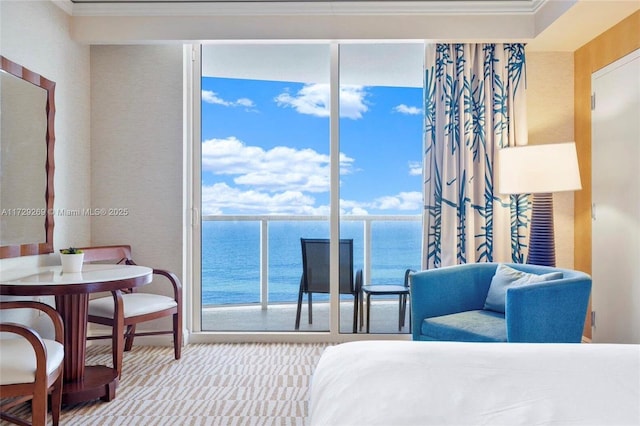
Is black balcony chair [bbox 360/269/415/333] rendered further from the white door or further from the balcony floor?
the white door

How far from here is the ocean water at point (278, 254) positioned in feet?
13.3

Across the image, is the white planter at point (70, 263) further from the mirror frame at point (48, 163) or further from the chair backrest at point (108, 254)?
the chair backrest at point (108, 254)

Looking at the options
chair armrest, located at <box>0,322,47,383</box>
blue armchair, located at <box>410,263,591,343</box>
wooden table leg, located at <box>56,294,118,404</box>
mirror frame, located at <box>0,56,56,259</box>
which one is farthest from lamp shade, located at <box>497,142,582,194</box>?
mirror frame, located at <box>0,56,56,259</box>

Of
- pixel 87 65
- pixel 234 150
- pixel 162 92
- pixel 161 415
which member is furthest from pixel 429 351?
pixel 87 65

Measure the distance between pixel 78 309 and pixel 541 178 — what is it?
2976 mm

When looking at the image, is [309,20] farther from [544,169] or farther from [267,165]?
[544,169]

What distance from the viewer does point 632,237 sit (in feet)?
10.9

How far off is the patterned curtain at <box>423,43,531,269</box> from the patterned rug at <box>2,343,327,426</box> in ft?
4.67

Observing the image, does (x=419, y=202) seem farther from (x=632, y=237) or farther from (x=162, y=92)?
(x=162, y=92)

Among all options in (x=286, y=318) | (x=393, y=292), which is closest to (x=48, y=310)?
(x=286, y=318)

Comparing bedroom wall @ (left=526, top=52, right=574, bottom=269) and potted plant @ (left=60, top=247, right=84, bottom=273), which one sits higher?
bedroom wall @ (left=526, top=52, right=574, bottom=269)

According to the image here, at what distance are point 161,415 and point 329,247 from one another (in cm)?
186

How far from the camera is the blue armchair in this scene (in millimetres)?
2590

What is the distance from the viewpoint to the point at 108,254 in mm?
3787
